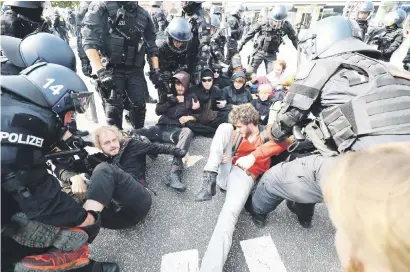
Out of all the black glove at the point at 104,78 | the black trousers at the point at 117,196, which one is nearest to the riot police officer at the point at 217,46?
the black glove at the point at 104,78

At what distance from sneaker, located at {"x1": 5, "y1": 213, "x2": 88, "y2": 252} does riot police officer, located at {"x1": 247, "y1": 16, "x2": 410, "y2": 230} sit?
1214mm

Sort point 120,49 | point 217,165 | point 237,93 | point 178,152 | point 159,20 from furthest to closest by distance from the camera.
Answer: point 159,20, point 237,93, point 120,49, point 178,152, point 217,165

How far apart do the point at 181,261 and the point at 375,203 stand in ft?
4.90

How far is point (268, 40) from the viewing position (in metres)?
4.68

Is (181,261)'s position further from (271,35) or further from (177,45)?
(271,35)

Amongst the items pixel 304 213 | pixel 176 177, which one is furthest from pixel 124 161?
pixel 304 213

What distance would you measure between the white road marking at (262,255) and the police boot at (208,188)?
1.55ft

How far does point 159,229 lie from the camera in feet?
6.00

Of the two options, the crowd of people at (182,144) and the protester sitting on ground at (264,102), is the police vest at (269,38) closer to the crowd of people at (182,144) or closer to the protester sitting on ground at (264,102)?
the protester sitting on ground at (264,102)

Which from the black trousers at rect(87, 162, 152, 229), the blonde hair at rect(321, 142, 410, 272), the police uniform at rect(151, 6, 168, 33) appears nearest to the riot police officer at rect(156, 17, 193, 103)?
the black trousers at rect(87, 162, 152, 229)

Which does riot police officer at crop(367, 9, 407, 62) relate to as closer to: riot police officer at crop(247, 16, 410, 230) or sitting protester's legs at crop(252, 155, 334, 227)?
riot police officer at crop(247, 16, 410, 230)

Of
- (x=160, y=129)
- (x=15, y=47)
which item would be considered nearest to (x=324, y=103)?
(x=160, y=129)

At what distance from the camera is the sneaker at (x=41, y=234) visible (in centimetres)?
110

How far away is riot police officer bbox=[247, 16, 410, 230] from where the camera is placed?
120cm
